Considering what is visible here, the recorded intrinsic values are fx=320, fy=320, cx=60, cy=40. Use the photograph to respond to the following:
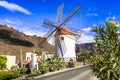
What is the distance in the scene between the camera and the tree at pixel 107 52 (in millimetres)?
12734

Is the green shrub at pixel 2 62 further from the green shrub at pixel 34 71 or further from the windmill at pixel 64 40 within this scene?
the windmill at pixel 64 40

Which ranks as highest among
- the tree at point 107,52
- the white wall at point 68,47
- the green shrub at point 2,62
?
the white wall at point 68,47

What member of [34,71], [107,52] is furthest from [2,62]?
[107,52]

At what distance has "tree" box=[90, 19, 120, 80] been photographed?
1273cm

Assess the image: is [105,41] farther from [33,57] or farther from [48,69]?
[48,69]

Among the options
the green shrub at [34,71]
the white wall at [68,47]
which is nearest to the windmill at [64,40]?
the white wall at [68,47]

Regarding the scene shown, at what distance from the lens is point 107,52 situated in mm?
13148

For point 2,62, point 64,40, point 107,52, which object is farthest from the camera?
point 64,40

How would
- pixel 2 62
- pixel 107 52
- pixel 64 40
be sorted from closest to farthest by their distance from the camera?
pixel 107 52 < pixel 2 62 < pixel 64 40

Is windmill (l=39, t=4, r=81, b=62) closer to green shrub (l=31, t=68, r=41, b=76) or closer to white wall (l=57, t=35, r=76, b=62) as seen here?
white wall (l=57, t=35, r=76, b=62)

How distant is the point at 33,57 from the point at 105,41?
26684mm

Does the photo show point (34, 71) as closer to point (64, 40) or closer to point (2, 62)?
point (2, 62)

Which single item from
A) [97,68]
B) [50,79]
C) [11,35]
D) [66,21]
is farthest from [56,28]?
[11,35]

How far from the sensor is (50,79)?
93.7ft
